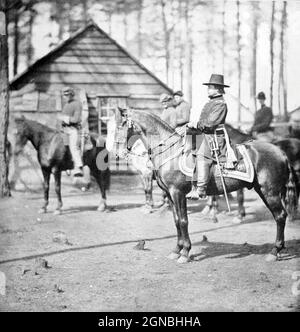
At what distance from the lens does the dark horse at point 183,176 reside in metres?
6.54

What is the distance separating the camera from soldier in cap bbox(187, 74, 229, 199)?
6.46m

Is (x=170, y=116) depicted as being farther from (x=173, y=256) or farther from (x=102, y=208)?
(x=173, y=256)

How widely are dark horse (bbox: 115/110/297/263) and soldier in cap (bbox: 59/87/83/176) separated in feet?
16.6

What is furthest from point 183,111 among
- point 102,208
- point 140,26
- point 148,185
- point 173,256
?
point 140,26

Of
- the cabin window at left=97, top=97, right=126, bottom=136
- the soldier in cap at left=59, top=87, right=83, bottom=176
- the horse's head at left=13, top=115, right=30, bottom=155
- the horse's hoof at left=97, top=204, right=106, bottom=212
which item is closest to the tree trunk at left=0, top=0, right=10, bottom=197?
the horse's head at left=13, top=115, right=30, bottom=155

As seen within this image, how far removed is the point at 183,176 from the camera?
6.53 metres

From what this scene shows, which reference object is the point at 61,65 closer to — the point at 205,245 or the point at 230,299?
the point at 205,245

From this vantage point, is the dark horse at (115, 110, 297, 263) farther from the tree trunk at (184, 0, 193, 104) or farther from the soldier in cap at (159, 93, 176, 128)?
the tree trunk at (184, 0, 193, 104)

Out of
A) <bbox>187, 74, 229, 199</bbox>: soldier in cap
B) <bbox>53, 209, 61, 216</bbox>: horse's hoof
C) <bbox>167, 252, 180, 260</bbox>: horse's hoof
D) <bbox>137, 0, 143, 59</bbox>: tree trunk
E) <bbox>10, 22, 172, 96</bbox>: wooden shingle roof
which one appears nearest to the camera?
<bbox>187, 74, 229, 199</bbox>: soldier in cap

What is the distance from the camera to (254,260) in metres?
6.57

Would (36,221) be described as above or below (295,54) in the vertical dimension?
below

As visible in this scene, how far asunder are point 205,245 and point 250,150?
2041mm

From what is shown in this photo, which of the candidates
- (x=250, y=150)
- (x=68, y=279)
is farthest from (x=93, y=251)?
(x=250, y=150)
